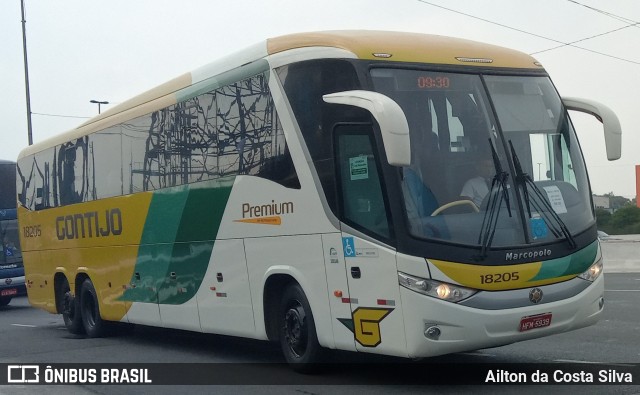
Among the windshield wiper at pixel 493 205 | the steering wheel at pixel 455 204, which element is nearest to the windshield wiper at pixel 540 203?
the windshield wiper at pixel 493 205

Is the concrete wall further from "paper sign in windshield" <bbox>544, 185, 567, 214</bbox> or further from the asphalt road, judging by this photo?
"paper sign in windshield" <bbox>544, 185, 567, 214</bbox>

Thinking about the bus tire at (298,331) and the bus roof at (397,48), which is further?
the bus tire at (298,331)

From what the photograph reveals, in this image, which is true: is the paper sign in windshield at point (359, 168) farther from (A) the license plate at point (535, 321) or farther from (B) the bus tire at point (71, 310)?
(B) the bus tire at point (71, 310)

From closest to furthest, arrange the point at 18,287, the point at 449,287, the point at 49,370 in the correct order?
the point at 449,287, the point at 49,370, the point at 18,287

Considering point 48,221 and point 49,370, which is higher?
point 48,221

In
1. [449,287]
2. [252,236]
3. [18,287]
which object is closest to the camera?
[449,287]

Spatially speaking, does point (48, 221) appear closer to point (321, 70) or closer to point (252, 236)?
point (252, 236)

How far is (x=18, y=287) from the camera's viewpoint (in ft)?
90.1

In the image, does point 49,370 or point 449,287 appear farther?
point 49,370

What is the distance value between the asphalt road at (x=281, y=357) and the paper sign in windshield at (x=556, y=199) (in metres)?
1.67

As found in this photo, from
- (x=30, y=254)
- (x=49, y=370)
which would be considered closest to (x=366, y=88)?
(x=49, y=370)

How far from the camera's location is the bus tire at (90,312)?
53.8 feet

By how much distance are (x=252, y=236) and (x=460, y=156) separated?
303 centimetres

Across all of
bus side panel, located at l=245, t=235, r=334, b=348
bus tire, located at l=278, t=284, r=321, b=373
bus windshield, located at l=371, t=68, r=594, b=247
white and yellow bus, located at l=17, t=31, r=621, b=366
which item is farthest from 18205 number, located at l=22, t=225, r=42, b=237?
bus windshield, located at l=371, t=68, r=594, b=247
